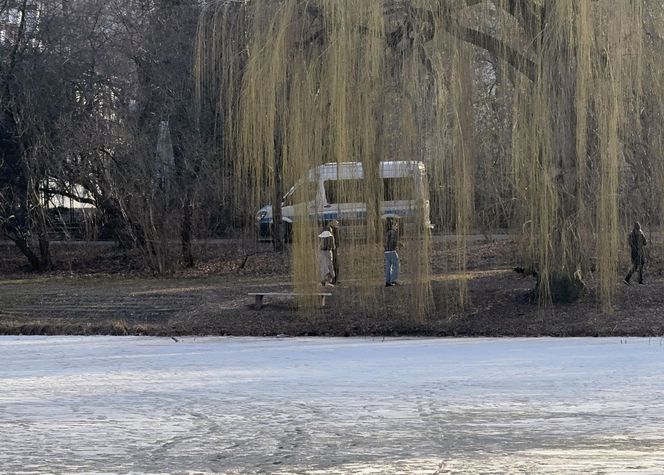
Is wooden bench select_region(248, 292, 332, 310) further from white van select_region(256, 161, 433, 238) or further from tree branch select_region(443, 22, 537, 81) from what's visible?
tree branch select_region(443, 22, 537, 81)

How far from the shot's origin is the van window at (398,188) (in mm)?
16891

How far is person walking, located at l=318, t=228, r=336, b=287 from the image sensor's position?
1998 cm

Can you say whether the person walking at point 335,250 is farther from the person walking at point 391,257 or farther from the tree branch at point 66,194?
the tree branch at point 66,194

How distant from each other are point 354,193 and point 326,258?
306 cm

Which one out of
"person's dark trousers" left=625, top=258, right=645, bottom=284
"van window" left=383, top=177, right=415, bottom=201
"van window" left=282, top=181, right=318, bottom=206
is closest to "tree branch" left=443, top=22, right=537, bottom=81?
"van window" left=383, top=177, right=415, bottom=201

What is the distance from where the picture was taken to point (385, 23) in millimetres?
17156

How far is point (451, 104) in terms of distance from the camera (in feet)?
54.4

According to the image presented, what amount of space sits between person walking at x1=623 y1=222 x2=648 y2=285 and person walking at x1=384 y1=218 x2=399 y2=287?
4177mm

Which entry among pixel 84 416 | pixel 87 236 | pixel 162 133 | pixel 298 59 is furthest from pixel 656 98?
pixel 87 236

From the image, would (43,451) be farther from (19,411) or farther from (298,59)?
(298,59)

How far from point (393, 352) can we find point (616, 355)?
9.72ft

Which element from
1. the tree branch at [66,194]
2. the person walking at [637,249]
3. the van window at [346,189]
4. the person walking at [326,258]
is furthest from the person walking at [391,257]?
the tree branch at [66,194]

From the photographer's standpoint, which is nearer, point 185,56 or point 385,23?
point 385,23

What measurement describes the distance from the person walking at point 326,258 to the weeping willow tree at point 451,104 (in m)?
1.97
